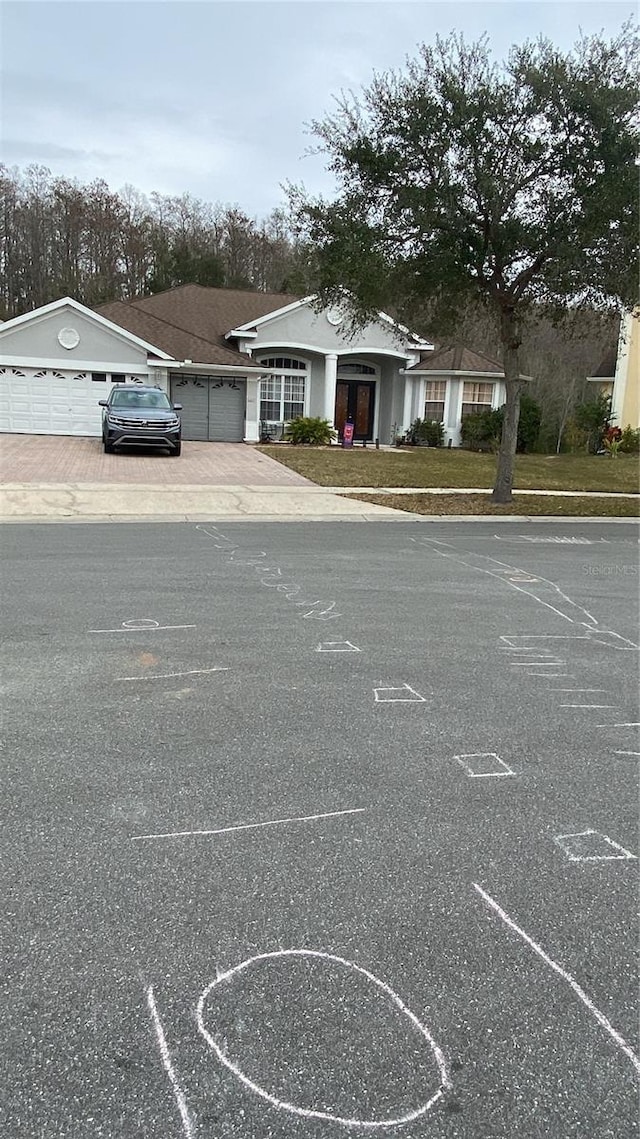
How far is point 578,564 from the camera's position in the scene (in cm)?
978

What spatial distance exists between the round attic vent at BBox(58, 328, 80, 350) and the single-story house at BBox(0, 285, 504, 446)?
0.11 feet

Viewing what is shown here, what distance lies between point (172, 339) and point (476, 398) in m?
12.2

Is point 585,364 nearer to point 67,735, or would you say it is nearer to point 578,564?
point 578,564

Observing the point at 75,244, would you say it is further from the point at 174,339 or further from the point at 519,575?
the point at 519,575

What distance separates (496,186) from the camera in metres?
12.8

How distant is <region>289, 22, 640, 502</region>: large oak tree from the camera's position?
12.7m

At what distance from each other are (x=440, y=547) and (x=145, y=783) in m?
7.81

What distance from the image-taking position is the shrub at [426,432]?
3011 centimetres

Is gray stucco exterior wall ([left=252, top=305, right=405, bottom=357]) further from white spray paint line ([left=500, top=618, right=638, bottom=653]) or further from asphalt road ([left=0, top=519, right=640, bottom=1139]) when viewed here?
asphalt road ([left=0, top=519, right=640, bottom=1139])

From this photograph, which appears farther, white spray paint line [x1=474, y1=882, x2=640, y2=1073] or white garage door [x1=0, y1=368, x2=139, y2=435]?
white garage door [x1=0, y1=368, x2=139, y2=435]

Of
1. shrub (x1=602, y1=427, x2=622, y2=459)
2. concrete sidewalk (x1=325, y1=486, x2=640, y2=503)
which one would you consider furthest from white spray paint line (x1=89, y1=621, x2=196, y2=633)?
shrub (x1=602, y1=427, x2=622, y2=459)

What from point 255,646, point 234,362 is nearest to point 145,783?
point 255,646

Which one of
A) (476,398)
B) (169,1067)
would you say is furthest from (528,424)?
(169,1067)

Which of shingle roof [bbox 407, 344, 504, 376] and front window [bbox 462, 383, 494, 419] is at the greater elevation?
shingle roof [bbox 407, 344, 504, 376]
